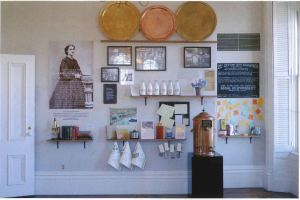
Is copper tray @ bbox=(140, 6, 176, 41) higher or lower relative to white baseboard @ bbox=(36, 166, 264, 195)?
higher

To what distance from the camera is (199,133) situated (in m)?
4.31

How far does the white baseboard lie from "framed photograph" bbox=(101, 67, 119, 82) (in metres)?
1.35

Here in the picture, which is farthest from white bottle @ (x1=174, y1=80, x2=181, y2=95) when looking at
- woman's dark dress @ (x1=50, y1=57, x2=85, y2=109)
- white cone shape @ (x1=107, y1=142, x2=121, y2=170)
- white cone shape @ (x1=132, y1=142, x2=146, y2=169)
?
woman's dark dress @ (x1=50, y1=57, x2=85, y2=109)

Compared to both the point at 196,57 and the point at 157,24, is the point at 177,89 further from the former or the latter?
the point at 157,24

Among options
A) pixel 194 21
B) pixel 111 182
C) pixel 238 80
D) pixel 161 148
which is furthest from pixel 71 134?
pixel 238 80

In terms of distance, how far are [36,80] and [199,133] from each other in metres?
2.43

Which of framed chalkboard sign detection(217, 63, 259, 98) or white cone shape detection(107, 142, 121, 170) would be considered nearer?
white cone shape detection(107, 142, 121, 170)

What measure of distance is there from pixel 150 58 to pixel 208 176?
6.09 ft

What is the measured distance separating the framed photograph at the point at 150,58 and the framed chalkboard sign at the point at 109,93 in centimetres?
44

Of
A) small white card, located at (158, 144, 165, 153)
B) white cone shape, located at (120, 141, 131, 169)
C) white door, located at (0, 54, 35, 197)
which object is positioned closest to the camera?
white door, located at (0, 54, 35, 197)

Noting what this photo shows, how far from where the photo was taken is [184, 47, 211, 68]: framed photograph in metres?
4.86

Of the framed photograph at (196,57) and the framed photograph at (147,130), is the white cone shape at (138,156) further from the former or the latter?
the framed photograph at (196,57)

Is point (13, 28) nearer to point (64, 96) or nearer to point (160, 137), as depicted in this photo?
point (64, 96)

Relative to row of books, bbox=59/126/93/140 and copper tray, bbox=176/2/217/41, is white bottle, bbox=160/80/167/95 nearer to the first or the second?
copper tray, bbox=176/2/217/41
